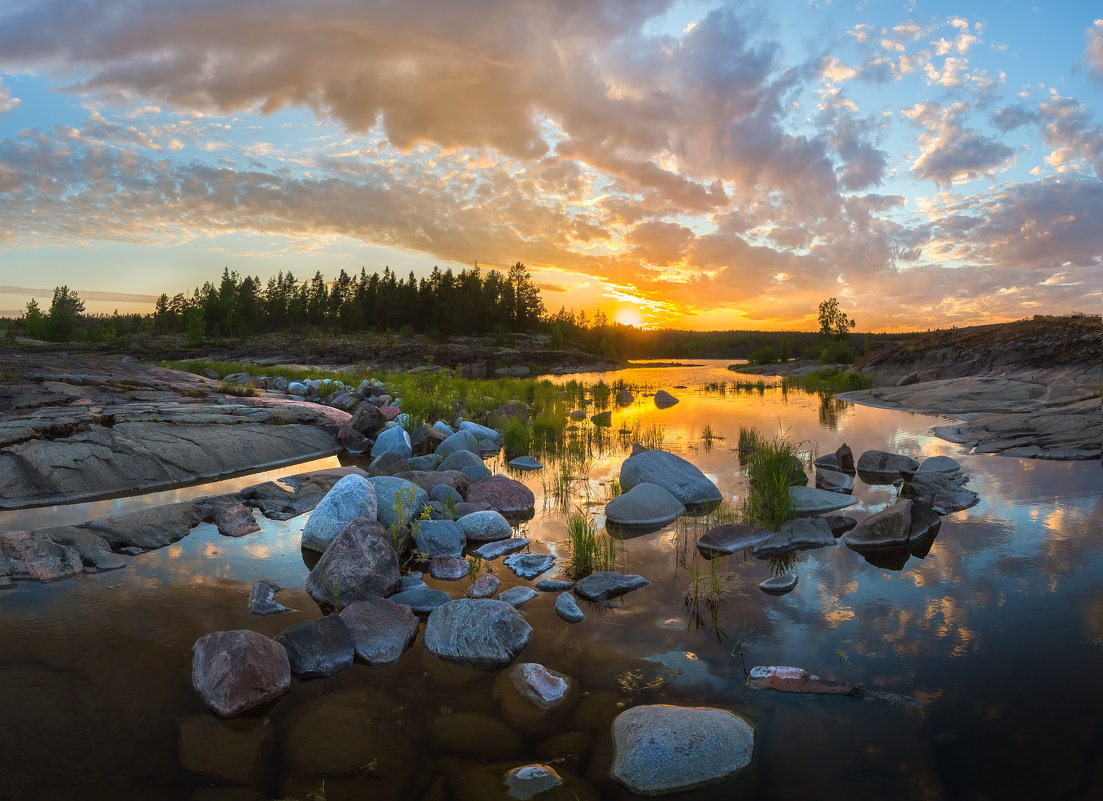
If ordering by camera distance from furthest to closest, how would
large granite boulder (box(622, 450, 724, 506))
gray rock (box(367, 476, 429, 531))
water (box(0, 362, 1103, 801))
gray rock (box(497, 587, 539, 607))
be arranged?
large granite boulder (box(622, 450, 724, 506)), gray rock (box(367, 476, 429, 531)), gray rock (box(497, 587, 539, 607)), water (box(0, 362, 1103, 801))

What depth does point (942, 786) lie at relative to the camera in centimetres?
330

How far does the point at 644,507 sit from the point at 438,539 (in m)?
2.92

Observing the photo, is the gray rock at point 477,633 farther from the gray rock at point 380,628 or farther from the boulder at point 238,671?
the boulder at point 238,671

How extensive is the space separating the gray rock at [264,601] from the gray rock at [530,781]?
9.94ft

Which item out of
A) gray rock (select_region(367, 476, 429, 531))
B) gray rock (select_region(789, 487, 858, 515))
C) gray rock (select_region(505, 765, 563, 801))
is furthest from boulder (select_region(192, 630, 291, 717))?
gray rock (select_region(789, 487, 858, 515))

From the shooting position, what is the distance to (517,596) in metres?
5.65

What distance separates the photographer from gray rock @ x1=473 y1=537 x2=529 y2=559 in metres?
6.93

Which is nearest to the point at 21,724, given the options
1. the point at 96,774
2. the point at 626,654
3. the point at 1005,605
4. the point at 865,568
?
the point at 96,774

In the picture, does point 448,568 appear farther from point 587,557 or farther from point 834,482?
point 834,482

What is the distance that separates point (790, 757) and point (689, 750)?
1.99ft

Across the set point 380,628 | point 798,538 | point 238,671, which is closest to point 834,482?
point 798,538

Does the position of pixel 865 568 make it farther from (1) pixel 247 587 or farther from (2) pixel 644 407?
(2) pixel 644 407

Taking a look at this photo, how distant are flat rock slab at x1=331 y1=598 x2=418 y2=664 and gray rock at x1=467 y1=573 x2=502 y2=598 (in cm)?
75

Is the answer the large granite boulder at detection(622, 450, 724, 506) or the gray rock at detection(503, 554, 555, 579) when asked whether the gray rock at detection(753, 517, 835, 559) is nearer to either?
Result: the large granite boulder at detection(622, 450, 724, 506)
